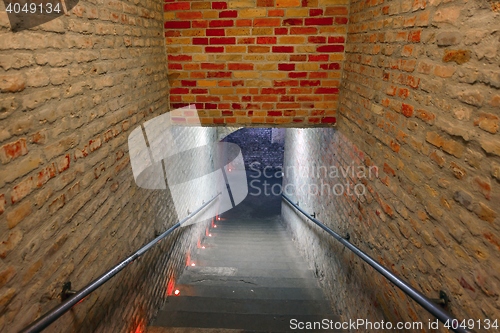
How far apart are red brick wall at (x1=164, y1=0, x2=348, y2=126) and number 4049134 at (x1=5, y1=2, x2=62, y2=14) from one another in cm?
160

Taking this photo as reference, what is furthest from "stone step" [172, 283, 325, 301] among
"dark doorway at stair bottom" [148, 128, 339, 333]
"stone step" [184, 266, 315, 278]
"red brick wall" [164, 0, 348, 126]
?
"red brick wall" [164, 0, 348, 126]

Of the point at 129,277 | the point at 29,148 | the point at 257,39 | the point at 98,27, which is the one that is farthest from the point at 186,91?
the point at 29,148

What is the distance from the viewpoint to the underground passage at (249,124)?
3.68 ft

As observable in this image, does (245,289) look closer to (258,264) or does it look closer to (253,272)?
(253,272)

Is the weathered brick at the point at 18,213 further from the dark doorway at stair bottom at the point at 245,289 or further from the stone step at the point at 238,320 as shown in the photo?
the stone step at the point at 238,320

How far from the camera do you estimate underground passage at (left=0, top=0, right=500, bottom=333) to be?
3.68 ft

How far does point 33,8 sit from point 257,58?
1.93 m

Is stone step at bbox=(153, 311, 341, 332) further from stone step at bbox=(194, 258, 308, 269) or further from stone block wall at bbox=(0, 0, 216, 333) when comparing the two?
stone step at bbox=(194, 258, 308, 269)

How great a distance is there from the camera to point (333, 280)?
10.2 ft

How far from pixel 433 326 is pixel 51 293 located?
1737 mm

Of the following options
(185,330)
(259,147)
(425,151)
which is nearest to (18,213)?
(425,151)

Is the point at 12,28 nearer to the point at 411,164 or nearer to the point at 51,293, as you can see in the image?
the point at 51,293

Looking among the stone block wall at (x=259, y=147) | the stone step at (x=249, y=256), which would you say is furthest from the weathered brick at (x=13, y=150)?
the stone block wall at (x=259, y=147)

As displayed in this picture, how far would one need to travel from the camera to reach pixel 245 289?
345 cm
